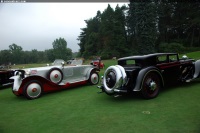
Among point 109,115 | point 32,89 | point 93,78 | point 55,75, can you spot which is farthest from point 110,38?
point 109,115

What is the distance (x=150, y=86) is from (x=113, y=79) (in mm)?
1148

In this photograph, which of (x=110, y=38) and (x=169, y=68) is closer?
(x=169, y=68)

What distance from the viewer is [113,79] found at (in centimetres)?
490

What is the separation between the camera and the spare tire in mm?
4711

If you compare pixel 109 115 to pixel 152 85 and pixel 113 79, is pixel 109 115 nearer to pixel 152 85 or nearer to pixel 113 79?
pixel 113 79

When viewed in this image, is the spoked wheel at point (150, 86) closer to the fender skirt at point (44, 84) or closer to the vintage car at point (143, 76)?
the vintage car at point (143, 76)

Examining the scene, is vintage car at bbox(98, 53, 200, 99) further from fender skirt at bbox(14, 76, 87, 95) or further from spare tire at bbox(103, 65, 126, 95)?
fender skirt at bbox(14, 76, 87, 95)

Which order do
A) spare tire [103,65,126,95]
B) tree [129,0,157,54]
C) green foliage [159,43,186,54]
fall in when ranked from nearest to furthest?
spare tire [103,65,126,95] < green foliage [159,43,186,54] < tree [129,0,157,54]

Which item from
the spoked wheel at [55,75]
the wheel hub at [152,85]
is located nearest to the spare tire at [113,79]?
the wheel hub at [152,85]

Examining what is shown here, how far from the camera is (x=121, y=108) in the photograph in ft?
14.2

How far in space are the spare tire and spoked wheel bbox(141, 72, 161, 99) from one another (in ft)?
2.26

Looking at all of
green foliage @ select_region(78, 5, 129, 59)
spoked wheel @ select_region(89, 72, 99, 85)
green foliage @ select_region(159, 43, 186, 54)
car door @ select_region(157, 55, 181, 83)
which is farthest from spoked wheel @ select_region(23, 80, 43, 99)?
green foliage @ select_region(78, 5, 129, 59)

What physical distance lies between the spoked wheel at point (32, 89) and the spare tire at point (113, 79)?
8.94ft

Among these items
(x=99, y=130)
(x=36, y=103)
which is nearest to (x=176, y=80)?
(x=99, y=130)
